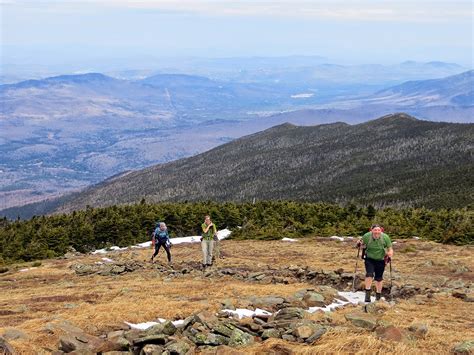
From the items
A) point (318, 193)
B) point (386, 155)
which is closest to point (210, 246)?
point (318, 193)

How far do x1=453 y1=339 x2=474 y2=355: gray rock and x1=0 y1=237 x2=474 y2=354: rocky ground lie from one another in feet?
0.06

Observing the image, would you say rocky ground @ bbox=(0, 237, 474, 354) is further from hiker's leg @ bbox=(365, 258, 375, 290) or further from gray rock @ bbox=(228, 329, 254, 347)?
hiker's leg @ bbox=(365, 258, 375, 290)

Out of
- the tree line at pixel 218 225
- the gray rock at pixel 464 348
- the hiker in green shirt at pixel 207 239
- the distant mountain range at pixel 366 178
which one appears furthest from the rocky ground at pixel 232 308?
the distant mountain range at pixel 366 178

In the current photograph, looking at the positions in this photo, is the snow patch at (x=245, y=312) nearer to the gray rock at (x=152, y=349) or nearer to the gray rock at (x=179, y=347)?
the gray rock at (x=179, y=347)

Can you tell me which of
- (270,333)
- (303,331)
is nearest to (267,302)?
(270,333)

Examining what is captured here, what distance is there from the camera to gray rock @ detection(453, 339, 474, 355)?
1056cm

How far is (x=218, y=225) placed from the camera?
156 feet

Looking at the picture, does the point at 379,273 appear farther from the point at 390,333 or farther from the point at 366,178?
the point at 366,178

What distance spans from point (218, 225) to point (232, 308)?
109 ft

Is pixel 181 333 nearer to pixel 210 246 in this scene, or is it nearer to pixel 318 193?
pixel 210 246

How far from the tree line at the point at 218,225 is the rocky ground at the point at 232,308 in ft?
34.4

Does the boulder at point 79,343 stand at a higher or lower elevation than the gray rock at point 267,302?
higher

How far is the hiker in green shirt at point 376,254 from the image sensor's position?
690 inches

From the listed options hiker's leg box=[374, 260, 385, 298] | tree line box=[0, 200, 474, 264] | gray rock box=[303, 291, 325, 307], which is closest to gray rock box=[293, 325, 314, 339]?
gray rock box=[303, 291, 325, 307]
